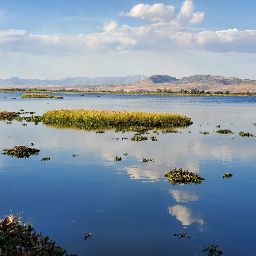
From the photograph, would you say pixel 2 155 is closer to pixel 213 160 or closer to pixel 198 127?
pixel 213 160

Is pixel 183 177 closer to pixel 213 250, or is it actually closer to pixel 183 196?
pixel 183 196

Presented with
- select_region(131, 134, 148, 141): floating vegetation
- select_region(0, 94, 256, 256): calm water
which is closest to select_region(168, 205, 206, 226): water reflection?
select_region(0, 94, 256, 256): calm water

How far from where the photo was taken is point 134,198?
30.1 metres

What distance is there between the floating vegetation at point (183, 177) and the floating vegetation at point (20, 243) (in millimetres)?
18065

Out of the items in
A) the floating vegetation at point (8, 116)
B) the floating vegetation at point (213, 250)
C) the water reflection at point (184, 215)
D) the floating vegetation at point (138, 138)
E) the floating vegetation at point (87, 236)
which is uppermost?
the floating vegetation at point (8, 116)

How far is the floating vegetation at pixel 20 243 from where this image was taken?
17.0m

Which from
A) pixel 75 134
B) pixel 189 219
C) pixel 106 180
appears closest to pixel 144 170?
pixel 106 180

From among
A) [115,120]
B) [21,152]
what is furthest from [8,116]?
[21,152]

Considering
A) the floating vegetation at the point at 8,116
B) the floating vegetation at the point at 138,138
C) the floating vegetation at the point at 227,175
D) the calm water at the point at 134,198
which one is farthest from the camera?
the floating vegetation at the point at 8,116

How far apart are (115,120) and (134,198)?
4903 cm

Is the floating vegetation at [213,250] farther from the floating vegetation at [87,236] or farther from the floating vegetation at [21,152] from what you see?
the floating vegetation at [21,152]

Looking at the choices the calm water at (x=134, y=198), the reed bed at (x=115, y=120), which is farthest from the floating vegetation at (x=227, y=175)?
the reed bed at (x=115, y=120)

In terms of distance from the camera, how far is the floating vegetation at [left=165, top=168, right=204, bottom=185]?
35.2 m

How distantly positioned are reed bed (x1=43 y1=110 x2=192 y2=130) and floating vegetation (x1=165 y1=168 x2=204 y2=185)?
3707 cm
